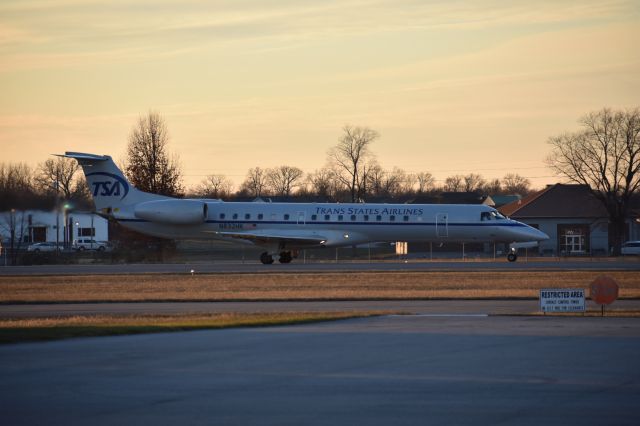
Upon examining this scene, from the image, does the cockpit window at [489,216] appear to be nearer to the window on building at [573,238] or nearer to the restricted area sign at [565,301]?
the restricted area sign at [565,301]

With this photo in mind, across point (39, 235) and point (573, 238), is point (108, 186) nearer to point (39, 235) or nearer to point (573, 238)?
point (39, 235)

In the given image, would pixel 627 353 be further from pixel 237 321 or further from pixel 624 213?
pixel 624 213

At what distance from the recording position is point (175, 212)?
48.5 meters

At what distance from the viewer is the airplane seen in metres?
47.9

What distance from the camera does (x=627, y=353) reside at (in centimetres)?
1450

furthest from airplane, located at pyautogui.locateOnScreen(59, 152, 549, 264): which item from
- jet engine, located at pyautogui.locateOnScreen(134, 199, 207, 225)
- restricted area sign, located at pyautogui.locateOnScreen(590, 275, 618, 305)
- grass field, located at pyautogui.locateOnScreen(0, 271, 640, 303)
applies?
restricted area sign, located at pyautogui.locateOnScreen(590, 275, 618, 305)

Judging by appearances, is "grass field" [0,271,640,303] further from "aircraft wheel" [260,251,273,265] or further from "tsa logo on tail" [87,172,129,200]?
"tsa logo on tail" [87,172,129,200]

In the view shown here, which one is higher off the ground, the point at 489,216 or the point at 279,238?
the point at 489,216

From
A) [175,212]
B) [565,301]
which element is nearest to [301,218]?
[175,212]

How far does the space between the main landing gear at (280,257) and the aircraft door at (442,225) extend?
26.0 feet

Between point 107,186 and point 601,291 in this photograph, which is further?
point 107,186

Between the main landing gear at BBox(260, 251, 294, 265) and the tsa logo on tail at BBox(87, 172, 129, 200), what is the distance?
8.68 metres

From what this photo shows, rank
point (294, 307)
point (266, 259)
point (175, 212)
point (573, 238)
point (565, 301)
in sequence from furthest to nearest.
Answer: point (573, 238), point (175, 212), point (266, 259), point (294, 307), point (565, 301)

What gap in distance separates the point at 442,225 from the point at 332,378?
36252 millimetres
